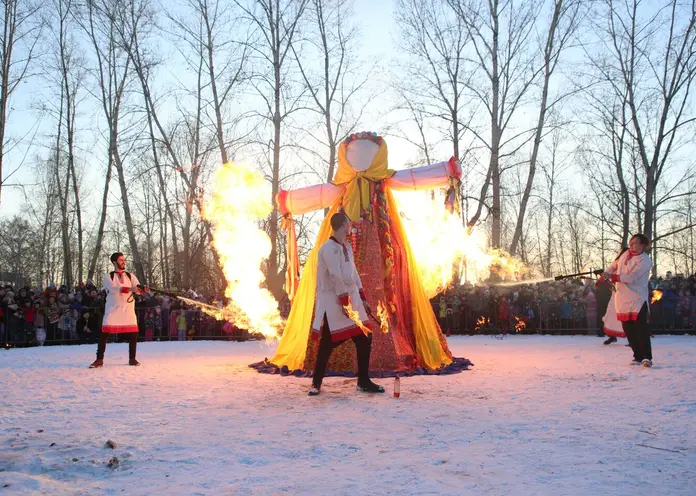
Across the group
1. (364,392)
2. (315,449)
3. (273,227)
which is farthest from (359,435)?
(273,227)

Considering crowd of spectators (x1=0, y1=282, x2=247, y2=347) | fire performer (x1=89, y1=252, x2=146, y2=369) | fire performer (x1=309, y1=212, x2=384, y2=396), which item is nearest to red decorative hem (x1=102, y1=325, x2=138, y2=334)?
fire performer (x1=89, y1=252, x2=146, y2=369)

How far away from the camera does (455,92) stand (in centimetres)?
2170

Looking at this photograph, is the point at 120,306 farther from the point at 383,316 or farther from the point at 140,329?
the point at 140,329

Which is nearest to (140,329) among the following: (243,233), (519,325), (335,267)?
(243,233)

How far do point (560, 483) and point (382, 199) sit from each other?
18.8 feet

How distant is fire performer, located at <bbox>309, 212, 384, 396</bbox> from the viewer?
6.39 m

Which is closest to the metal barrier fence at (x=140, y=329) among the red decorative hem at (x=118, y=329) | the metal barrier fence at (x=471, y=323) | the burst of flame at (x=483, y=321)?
the metal barrier fence at (x=471, y=323)

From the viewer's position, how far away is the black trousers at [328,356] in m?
6.41

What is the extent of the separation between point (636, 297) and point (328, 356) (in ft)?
16.2

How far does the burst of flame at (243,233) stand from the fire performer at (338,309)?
3.53 m

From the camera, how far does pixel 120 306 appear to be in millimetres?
10047

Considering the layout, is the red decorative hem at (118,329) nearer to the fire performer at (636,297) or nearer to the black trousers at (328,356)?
the black trousers at (328,356)

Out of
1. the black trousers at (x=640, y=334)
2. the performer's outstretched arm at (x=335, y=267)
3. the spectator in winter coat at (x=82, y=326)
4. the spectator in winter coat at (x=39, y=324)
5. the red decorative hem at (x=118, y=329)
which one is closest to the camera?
the performer's outstretched arm at (x=335, y=267)

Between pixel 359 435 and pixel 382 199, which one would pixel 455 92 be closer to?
pixel 382 199
